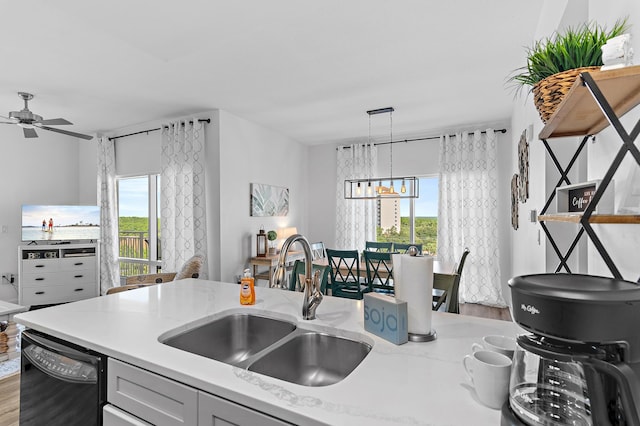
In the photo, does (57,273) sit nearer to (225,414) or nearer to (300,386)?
(225,414)

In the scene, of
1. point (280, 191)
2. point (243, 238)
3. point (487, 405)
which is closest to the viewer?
point (487, 405)

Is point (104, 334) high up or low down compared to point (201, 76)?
down

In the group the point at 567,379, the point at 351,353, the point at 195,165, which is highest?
the point at 195,165

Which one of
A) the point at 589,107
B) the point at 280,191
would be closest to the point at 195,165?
the point at 280,191

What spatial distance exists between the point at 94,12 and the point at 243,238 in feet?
10.1

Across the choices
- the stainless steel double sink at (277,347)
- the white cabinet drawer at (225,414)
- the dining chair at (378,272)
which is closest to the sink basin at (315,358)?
the stainless steel double sink at (277,347)

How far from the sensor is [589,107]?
900mm

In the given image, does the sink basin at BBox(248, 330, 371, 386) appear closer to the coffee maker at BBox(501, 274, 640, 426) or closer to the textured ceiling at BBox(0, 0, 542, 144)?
the coffee maker at BBox(501, 274, 640, 426)

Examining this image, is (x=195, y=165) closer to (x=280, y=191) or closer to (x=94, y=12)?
(x=280, y=191)

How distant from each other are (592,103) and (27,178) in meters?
6.84

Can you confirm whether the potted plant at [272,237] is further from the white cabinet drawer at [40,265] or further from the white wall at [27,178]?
the white wall at [27,178]

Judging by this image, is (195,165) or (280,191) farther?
(280,191)

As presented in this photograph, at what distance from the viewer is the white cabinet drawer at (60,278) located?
468 cm

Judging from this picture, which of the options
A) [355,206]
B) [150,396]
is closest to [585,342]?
[150,396]
